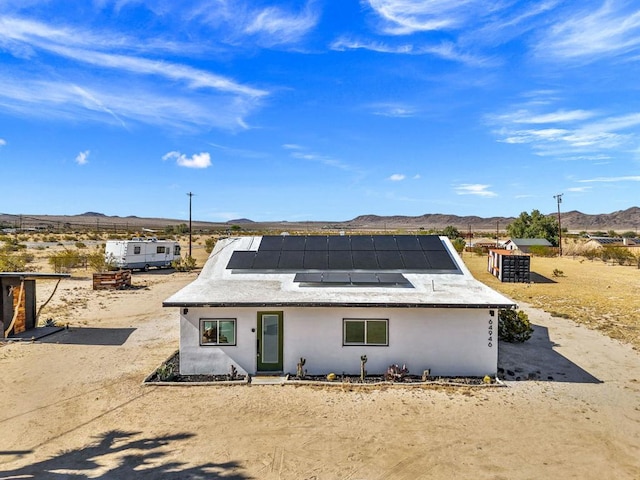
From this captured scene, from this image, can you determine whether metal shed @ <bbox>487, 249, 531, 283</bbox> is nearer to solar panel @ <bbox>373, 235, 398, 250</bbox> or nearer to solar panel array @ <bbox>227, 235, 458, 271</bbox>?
solar panel array @ <bbox>227, 235, 458, 271</bbox>

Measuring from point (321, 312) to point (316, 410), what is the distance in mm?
3002

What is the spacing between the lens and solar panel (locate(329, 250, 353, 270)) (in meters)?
15.7

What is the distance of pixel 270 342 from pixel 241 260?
456 centimetres

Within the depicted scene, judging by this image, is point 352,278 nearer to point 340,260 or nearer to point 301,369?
point 340,260

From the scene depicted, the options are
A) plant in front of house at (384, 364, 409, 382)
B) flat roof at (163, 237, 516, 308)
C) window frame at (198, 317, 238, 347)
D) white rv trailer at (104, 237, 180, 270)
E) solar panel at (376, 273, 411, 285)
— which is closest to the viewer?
flat roof at (163, 237, 516, 308)

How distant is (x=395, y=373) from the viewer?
12.1m

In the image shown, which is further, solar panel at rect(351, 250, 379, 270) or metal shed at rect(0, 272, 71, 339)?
metal shed at rect(0, 272, 71, 339)

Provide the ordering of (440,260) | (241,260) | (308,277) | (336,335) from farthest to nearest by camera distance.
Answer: (241,260)
(440,260)
(308,277)
(336,335)

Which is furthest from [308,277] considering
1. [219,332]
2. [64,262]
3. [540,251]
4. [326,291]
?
[540,251]

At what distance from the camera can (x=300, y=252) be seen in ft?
54.3

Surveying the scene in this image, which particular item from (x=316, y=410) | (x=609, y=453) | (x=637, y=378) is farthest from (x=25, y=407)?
(x=637, y=378)

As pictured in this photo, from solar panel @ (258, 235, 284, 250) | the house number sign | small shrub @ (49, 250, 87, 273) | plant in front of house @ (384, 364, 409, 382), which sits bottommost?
plant in front of house @ (384, 364, 409, 382)

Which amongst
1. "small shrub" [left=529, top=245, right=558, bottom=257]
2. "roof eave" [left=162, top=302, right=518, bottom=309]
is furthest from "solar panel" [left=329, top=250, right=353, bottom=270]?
"small shrub" [left=529, top=245, right=558, bottom=257]

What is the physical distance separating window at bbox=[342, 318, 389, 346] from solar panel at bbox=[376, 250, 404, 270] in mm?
3579
